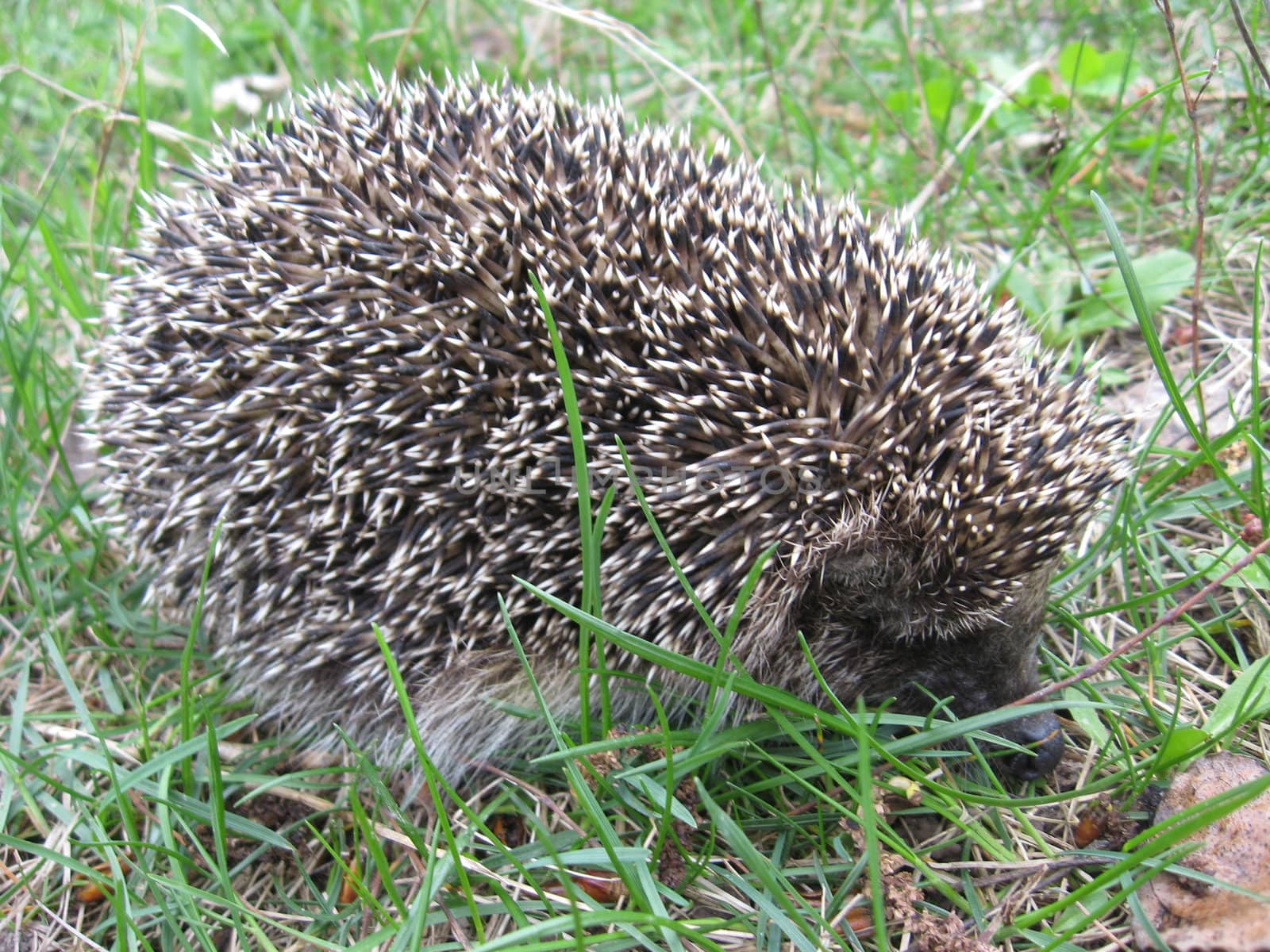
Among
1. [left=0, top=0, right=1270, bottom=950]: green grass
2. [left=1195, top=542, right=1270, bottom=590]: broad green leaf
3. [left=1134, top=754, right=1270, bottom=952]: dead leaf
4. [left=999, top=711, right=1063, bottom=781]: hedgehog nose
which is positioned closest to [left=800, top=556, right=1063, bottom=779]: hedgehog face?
[left=999, top=711, right=1063, bottom=781]: hedgehog nose

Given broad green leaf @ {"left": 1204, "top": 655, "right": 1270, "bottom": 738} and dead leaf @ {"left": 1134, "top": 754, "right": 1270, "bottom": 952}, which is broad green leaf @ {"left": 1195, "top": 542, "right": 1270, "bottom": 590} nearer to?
broad green leaf @ {"left": 1204, "top": 655, "right": 1270, "bottom": 738}

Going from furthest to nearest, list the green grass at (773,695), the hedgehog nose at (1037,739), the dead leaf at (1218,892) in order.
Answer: the hedgehog nose at (1037,739), the green grass at (773,695), the dead leaf at (1218,892)

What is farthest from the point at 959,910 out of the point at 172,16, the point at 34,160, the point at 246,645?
the point at 172,16

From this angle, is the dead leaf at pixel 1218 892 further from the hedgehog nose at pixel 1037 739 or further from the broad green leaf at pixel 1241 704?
Answer: the hedgehog nose at pixel 1037 739

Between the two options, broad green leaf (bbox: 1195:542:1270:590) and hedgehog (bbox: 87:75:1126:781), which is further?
broad green leaf (bbox: 1195:542:1270:590)

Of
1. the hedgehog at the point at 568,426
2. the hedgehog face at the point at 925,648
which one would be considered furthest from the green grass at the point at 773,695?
the hedgehog at the point at 568,426

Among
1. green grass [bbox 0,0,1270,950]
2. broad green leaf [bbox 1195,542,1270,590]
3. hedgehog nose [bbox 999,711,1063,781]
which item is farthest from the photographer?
broad green leaf [bbox 1195,542,1270,590]

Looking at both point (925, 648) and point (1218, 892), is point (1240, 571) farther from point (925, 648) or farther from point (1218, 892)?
point (1218, 892)
